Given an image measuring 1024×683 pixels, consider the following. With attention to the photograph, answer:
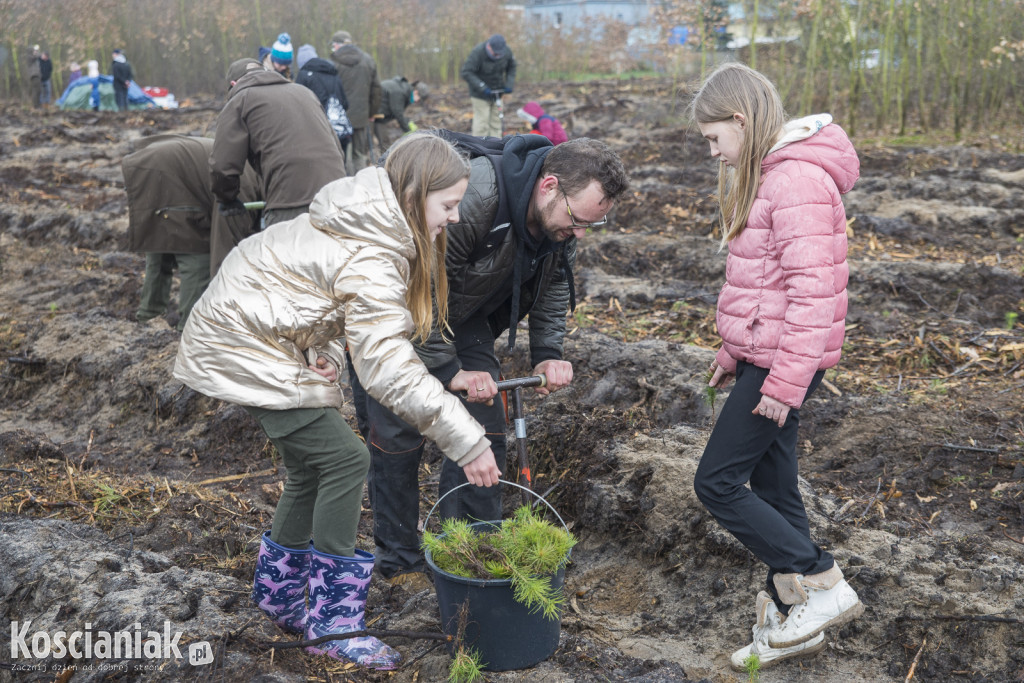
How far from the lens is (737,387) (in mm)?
2693

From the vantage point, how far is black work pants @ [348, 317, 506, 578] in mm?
3336

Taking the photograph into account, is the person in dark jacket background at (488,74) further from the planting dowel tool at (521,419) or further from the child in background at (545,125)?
the planting dowel tool at (521,419)

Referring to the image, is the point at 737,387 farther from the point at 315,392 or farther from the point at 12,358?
the point at 12,358

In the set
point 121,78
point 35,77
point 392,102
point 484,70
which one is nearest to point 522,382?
point 392,102

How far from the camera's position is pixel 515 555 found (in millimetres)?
2545

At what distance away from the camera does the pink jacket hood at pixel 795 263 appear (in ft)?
8.13

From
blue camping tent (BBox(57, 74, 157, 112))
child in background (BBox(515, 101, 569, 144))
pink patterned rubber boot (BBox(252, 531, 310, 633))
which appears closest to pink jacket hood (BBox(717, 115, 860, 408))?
pink patterned rubber boot (BBox(252, 531, 310, 633))

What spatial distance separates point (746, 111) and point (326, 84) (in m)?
7.02

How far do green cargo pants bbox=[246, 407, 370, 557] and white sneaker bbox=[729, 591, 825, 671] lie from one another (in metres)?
1.34

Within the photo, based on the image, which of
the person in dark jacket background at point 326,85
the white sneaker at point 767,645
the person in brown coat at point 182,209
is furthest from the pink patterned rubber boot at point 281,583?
the person in dark jacket background at point 326,85

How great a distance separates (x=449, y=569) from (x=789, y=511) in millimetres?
1146

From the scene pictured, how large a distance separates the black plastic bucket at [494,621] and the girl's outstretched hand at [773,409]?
0.77m

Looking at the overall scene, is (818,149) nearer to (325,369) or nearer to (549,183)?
(549,183)

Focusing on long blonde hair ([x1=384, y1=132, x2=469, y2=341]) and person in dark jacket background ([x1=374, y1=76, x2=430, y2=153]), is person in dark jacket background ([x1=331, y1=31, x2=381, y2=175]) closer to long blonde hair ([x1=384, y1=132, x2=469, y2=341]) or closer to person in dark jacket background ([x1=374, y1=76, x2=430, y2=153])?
person in dark jacket background ([x1=374, y1=76, x2=430, y2=153])
